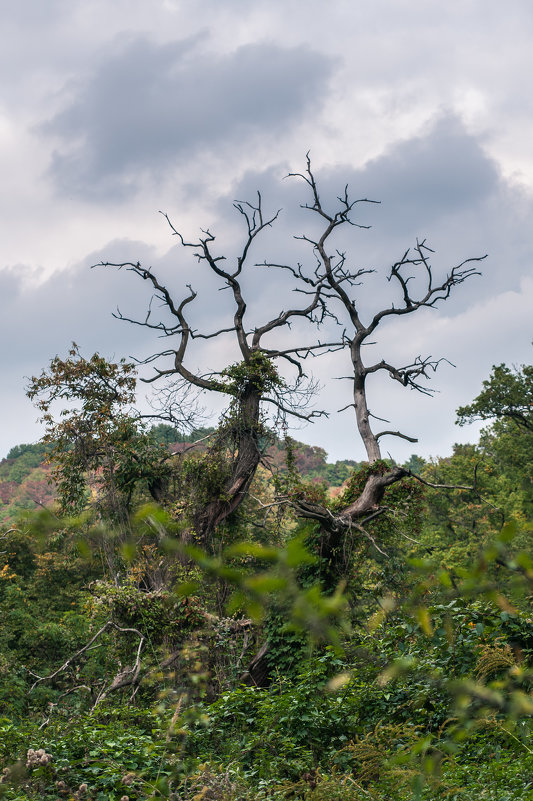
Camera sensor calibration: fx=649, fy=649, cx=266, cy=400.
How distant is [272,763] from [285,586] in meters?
4.73

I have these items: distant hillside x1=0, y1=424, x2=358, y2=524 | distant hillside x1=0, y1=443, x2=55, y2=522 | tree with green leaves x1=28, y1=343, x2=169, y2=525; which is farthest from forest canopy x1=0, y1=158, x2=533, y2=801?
distant hillside x1=0, y1=443, x2=55, y2=522

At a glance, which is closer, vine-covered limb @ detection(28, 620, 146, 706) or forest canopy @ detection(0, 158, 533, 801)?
forest canopy @ detection(0, 158, 533, 801)

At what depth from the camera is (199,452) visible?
14227 mm

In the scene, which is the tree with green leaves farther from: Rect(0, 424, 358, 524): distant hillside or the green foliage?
Rect(0, 424, 358, 524): distant hillside

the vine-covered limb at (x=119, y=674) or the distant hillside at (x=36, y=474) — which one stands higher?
the distant hillside at (x=36, y=474)

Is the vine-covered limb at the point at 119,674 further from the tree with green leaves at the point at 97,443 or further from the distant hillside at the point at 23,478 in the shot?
the distant hillside at the point at 23,478

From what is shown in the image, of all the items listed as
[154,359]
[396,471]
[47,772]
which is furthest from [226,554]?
[154,359]

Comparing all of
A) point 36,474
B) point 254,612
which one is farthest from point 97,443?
point 36,474

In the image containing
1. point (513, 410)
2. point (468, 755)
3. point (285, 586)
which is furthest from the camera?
point (513, 410)

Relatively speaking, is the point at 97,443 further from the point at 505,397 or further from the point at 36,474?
the point at 36,474

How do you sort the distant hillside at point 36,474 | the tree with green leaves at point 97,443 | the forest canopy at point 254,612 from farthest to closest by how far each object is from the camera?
the distant hillside at point 36,474 < the tree with green leaves at point 97,443 < the forest canopy at point 254,612

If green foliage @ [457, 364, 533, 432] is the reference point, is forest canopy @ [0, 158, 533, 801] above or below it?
below

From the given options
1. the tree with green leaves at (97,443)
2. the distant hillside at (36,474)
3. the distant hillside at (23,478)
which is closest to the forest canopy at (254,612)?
the tree with green leaves at (97,443)

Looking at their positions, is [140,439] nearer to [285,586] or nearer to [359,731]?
[359,731]
